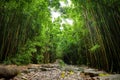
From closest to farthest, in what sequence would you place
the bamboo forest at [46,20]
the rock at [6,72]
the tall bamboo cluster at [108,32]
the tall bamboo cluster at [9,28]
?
1. the rock at [6,72]
2. the bamboo forest at [46,20]
3. the tall bamboo cluster at [108,32]
4. the tall bamboo cluster at [9,28]

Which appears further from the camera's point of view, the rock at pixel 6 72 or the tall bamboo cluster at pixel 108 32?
the tall bamboo cluster at pixel 108 32

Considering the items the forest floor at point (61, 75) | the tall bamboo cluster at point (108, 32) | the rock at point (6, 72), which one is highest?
the tall bamboo cluster at point (108, 32)

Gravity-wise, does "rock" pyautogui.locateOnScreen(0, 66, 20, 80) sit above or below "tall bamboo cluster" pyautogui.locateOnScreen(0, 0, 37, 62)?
below

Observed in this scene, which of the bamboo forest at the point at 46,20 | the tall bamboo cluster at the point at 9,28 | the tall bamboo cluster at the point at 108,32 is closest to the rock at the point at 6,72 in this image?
the bamboo forest at the point at 46,20

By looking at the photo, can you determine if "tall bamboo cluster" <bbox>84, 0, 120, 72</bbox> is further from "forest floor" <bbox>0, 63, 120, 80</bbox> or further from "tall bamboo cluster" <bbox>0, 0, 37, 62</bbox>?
"tall bamboo cluster" <bbox>0, 0, 37, 62</bbox>

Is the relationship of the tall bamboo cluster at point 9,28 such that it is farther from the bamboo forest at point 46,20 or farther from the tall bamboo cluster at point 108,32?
the tall bamboo cluster at point 108,32

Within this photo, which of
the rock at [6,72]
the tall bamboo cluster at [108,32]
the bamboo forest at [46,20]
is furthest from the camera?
the tall bamboo cluster at [108,32]

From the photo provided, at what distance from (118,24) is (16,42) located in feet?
16.8

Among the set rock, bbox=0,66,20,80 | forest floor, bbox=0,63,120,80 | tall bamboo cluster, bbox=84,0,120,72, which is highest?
tall bamboo cluster, bbox=84,0,120,72

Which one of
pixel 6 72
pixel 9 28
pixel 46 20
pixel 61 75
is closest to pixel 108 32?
pixel 61 75

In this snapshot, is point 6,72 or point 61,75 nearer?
point 6,72

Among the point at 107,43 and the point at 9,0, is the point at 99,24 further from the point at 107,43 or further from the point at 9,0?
the point at 9,0

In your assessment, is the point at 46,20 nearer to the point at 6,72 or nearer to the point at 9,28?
the point at 9,28

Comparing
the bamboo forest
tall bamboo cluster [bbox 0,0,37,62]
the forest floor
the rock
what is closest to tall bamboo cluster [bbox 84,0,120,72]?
the bamboo forest
